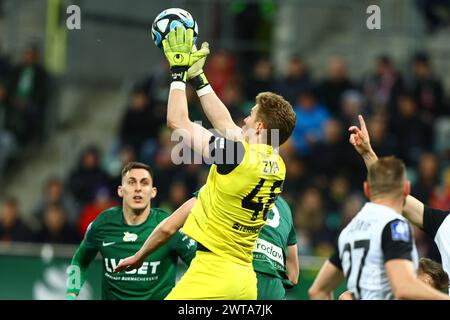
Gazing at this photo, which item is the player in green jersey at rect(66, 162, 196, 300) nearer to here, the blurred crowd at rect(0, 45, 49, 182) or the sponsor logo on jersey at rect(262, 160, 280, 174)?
the sponsor logo on jersey at rect(262, 160, 280, 174)

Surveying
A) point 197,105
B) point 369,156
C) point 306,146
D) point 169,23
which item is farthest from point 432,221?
point 197,105

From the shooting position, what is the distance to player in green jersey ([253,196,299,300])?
26.5 ft

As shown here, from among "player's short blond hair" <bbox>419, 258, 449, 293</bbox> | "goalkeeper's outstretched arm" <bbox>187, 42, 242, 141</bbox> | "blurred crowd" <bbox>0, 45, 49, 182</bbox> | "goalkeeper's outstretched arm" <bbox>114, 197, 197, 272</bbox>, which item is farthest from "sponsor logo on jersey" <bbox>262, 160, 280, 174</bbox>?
"blurred crowd" <bbox>0, 45, 49, 182</bbox>

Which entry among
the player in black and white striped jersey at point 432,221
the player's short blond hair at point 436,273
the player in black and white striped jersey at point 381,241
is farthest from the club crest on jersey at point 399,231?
the player in black and white striped jersey at point 432,221

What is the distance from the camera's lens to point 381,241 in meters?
6.38

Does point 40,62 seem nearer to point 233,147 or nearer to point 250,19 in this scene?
point 250,19

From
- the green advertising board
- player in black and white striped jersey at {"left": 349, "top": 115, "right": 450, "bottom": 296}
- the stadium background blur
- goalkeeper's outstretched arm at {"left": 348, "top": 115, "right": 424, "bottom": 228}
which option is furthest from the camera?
the stadium background blur

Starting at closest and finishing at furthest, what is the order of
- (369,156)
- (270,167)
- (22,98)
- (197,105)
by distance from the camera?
(270,167)
(369,156)
(197,105)
(22,98)

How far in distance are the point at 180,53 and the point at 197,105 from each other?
26.7 feet

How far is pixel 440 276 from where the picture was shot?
7512mm

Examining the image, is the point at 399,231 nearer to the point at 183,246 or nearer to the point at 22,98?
the point at 183,246

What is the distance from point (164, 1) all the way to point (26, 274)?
5245 millimetres

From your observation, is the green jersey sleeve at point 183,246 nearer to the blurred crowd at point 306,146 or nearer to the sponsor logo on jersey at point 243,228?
the sponsor logo on jersey at point 243,228

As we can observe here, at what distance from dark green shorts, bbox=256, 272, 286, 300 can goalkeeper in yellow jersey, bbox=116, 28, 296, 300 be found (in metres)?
0.62
